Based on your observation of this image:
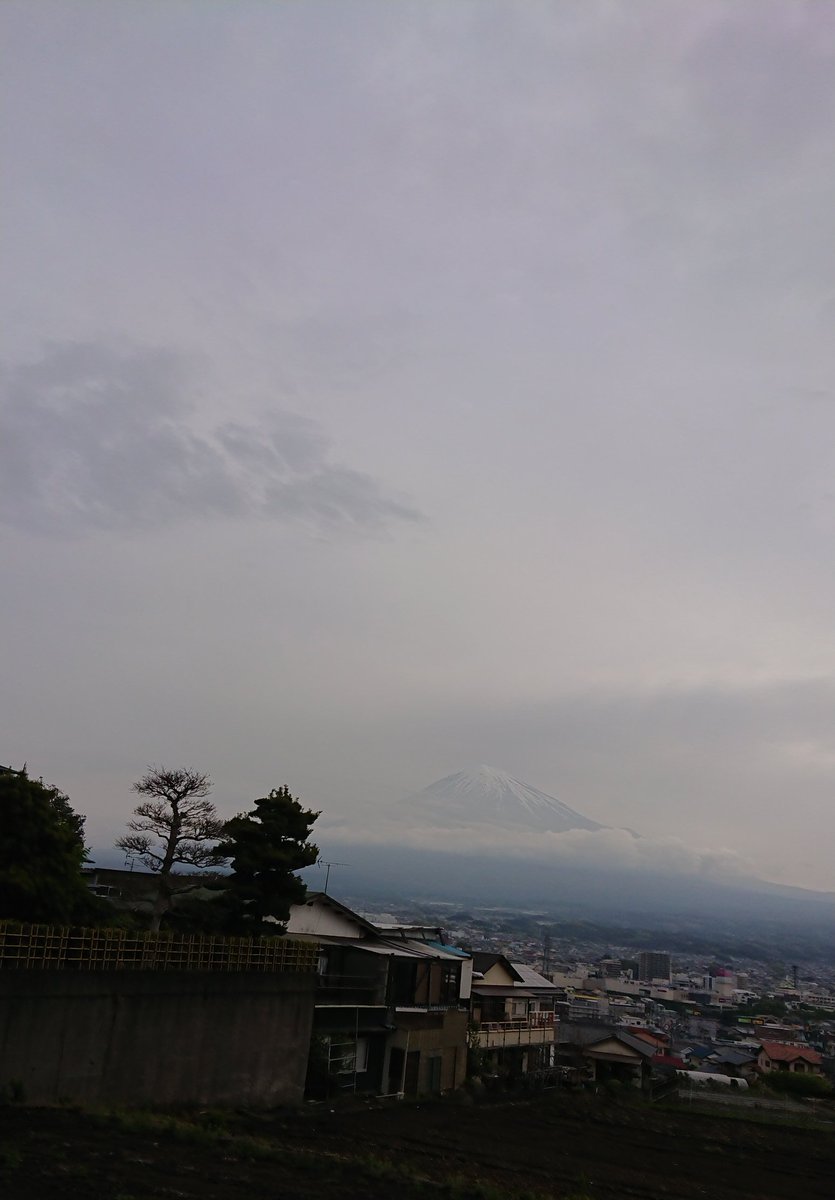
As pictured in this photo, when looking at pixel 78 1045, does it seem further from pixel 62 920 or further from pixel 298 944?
pixel 298 944

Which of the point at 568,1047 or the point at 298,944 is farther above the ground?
the point at 298,944

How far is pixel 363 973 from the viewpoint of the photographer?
966 inches

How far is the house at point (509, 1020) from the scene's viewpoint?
30.1 m

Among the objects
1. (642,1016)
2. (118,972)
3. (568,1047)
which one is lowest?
(642,1016)

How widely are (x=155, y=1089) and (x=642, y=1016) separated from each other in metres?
65.4

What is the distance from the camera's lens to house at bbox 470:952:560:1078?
98.7 feet

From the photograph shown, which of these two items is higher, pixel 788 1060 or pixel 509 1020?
pixel 509 1020

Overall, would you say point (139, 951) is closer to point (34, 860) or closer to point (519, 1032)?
point (34, 860)

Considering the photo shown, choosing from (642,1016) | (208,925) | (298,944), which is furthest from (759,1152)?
(642,1016)

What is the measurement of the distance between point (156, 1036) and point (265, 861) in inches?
210

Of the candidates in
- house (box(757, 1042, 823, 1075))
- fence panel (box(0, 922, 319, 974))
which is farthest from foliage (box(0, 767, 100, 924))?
house (box(757, 1042, 823, 1075))

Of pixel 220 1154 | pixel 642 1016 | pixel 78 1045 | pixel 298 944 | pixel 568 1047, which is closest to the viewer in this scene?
pixel 220 1154

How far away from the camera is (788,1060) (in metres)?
46.2

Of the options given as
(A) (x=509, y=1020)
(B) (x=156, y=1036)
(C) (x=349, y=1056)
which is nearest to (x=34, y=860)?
(B) (x=156, y=1036)
